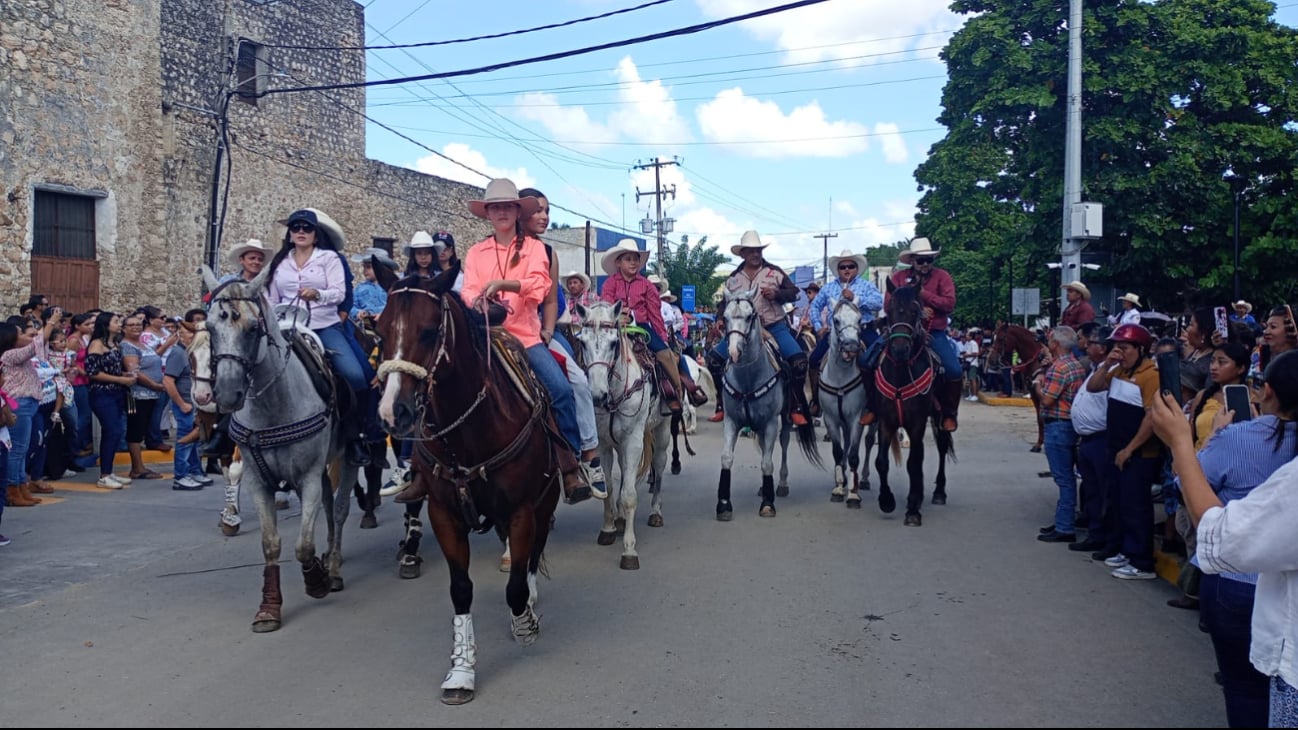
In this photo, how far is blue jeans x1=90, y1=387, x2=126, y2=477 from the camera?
11.1 metres

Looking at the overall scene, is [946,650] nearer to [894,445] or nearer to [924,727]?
[924,727]

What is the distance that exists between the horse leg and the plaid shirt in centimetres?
589

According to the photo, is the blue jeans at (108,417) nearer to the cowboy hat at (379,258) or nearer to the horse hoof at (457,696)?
the cowboy hat at (379,258)

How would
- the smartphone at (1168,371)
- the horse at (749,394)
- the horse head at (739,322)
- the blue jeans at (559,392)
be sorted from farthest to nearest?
the horse at (749,394)
the horse head at (739,322)
the blue jeans at (559,392)
the smartphone at (1168,371)

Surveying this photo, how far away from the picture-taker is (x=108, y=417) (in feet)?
36.7

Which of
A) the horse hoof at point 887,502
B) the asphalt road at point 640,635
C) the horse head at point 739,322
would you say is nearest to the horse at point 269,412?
the asphalt road at point 640,635

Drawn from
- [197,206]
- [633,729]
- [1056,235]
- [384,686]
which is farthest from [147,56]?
[1056,235]

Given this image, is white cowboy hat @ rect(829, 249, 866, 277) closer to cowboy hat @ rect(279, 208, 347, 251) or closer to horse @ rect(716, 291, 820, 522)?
horse @ rect(716, 291, 820, 522)

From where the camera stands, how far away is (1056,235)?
24.5 meters

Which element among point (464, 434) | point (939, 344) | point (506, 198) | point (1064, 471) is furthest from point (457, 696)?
point (939, 344)

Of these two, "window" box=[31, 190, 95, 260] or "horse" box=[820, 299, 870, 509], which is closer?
"horse" box=[820, 299, 870, 509]

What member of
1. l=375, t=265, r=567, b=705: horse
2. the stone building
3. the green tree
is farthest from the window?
the green tree

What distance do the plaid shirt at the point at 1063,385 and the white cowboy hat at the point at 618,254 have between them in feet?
13.6

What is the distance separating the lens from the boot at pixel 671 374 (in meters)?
8.73
